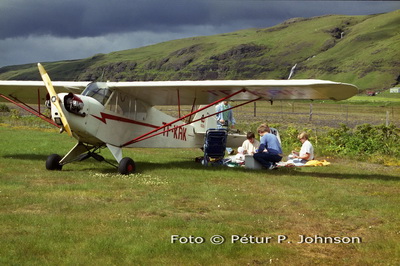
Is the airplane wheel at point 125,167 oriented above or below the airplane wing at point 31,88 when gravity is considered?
below

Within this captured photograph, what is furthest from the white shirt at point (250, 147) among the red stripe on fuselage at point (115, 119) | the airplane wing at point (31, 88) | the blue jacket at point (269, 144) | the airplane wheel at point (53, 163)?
the airplane wheel at point (53, 163)

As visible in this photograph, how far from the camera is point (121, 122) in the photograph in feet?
42.8

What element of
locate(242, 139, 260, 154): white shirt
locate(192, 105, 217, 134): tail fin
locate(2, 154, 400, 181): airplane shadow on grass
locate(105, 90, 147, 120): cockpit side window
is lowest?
locate(2, 154, 400, 181): airplane shadow on grass

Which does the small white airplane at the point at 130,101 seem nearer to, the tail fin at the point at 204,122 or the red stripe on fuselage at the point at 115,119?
the red stripe on fuselage at the point at 115,119

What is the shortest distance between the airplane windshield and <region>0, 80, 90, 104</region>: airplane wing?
1.31 meters

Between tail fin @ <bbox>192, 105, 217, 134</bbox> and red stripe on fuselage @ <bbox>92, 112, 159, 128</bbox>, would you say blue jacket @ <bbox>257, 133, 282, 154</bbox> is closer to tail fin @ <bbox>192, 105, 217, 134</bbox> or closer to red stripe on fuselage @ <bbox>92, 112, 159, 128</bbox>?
red stripe on fuselage @ <bbox>92, 112, 159, 128</bbox>

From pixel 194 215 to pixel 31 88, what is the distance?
Answer: 389 inches

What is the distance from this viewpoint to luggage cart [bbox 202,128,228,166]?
1418cm

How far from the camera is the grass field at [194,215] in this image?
5348mm

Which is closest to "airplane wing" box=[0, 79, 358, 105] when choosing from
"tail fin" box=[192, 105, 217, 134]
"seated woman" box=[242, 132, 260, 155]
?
"seated woman" box=[242, 132, 260, 155]

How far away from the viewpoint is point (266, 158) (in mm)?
13047

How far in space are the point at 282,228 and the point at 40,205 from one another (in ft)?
12.8

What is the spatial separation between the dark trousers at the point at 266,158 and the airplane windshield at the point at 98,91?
4.38 metres

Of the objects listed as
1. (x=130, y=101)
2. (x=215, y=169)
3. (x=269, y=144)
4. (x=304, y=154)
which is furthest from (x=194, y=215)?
(x=304, y=154)
